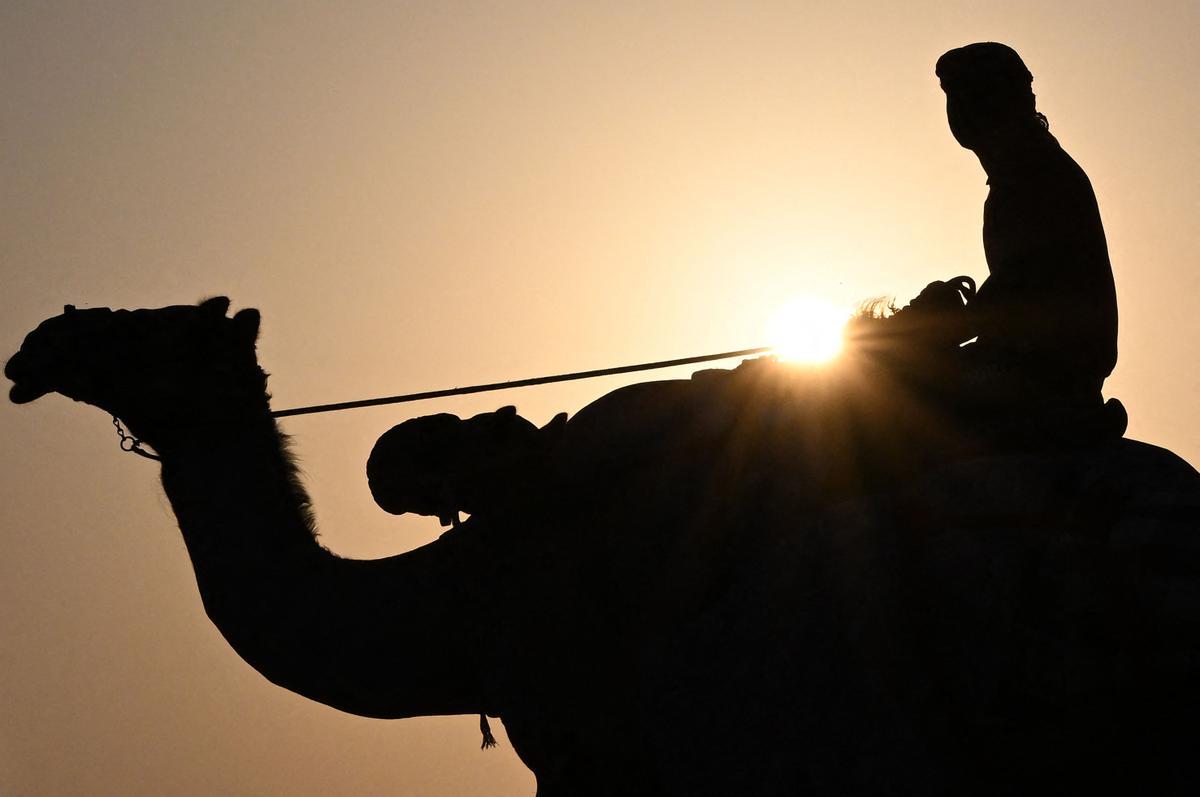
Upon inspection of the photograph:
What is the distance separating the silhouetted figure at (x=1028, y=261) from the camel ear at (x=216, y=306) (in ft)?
14.5

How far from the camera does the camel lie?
7.47 m

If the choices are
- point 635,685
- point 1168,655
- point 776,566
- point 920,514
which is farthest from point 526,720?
point 1168,655

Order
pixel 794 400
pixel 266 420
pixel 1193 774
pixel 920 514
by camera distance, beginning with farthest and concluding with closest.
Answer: pixel 266 420 < pixel 794 400 < pixel 920 514 < pixel 1193 774

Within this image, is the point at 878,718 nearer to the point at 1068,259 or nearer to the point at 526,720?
the point at 526,720

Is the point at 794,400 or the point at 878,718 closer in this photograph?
the point at 878,718

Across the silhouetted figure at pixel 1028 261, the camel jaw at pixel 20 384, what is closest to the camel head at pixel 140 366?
the camel jaw at pixel 20 384

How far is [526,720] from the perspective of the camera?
28.5ft

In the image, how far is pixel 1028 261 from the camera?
29.0 ft

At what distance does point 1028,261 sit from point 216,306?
15.5 feet

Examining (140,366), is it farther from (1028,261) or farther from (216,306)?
(1028,261)

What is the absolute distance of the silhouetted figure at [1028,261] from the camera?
8672 millimetres

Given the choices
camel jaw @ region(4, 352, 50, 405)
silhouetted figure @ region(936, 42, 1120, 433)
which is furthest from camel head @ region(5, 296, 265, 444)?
silhouetted figure @ region(936, 42, 1120, 433)

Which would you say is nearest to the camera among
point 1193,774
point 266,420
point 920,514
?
point 1193,774

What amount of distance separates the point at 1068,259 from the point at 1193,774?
275 centimetres
